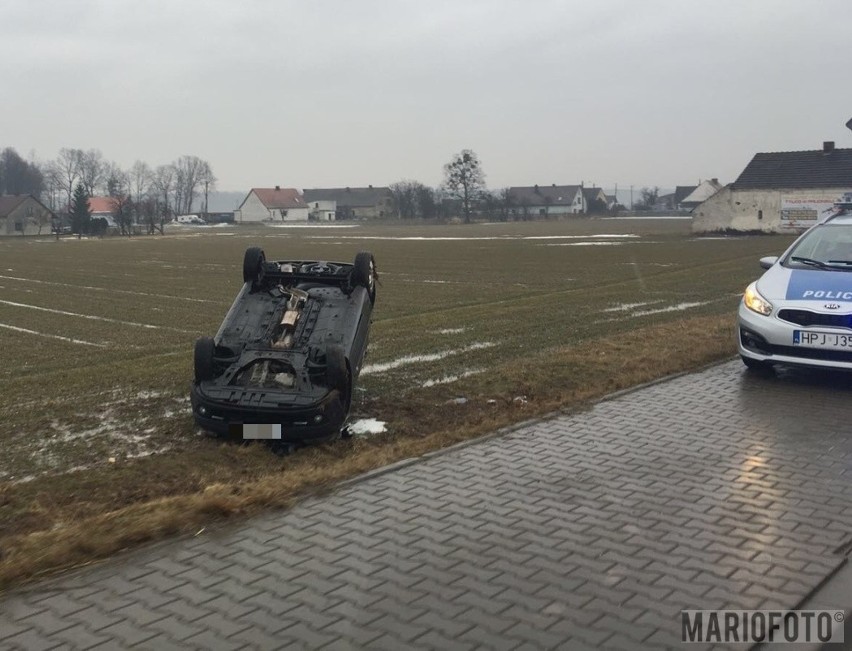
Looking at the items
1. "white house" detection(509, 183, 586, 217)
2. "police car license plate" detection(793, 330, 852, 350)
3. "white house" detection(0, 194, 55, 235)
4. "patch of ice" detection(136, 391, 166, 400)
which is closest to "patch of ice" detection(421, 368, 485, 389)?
"patch of ice" detection(136, 391, 166, 400)

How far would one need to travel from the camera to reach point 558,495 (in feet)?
19.2

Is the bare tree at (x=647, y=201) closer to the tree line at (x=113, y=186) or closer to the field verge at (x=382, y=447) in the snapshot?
the tree line at (x=113, y=186)

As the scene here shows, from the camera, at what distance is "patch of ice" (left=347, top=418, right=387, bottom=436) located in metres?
7.95

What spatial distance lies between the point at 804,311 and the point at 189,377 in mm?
6836

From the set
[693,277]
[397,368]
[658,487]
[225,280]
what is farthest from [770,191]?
[658,487]

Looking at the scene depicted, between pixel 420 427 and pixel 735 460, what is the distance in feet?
8.95

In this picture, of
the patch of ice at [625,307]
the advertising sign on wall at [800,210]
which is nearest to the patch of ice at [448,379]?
the patch of ice at [625,307]

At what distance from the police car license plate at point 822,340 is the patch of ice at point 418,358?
4.79 meters

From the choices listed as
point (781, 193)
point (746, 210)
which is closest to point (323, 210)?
point (746, 210)

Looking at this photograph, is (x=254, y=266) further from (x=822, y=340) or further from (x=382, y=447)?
(x=822, y=340)

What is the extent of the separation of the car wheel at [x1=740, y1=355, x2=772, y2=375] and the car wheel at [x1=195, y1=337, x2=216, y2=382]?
5.43 meters

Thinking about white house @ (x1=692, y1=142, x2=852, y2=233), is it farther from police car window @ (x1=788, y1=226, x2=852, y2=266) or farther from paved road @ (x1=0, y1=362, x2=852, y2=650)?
paved road @ (x1=0, y1=362, x2=852, y2=650)

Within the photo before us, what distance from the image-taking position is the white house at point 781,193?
204ft

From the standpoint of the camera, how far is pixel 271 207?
16500cm
